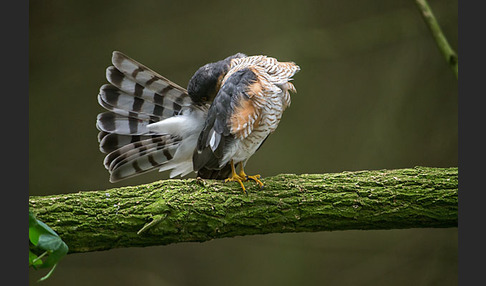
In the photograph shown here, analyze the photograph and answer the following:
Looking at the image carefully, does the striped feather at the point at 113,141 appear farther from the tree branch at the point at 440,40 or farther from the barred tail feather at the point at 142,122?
the tree branch at the point at 440,40

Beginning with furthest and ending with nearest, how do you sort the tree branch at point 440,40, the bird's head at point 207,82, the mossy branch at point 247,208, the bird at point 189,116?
the tree branch at point 440,40
the bird's head at point 207,82
the bird at point 189,116
the mossy branch at point 247,208

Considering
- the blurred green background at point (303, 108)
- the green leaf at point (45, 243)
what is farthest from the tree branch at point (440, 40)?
the green leaf at point (45, 243)

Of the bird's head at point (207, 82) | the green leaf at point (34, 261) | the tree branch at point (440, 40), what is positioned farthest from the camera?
the tree branch at point (440, 40)

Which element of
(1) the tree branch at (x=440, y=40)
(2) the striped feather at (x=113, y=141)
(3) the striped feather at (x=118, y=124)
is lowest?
(2) the striped feather at (x=113, y=141)

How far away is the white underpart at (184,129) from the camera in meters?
2.36

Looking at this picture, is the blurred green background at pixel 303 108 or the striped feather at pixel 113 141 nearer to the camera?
the striped feather at pixel 113 141

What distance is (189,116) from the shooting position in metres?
2.40

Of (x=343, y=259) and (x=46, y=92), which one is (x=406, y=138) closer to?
(x=343, y=259)

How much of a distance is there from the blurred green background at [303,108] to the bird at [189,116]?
1024 millimetres

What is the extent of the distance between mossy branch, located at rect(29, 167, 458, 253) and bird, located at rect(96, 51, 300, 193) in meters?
0.17

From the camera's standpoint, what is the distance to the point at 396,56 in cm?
351

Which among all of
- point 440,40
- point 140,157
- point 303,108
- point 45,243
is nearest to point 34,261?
point 45,243

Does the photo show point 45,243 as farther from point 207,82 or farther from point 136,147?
point 207,82

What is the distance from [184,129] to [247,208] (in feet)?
1.97
